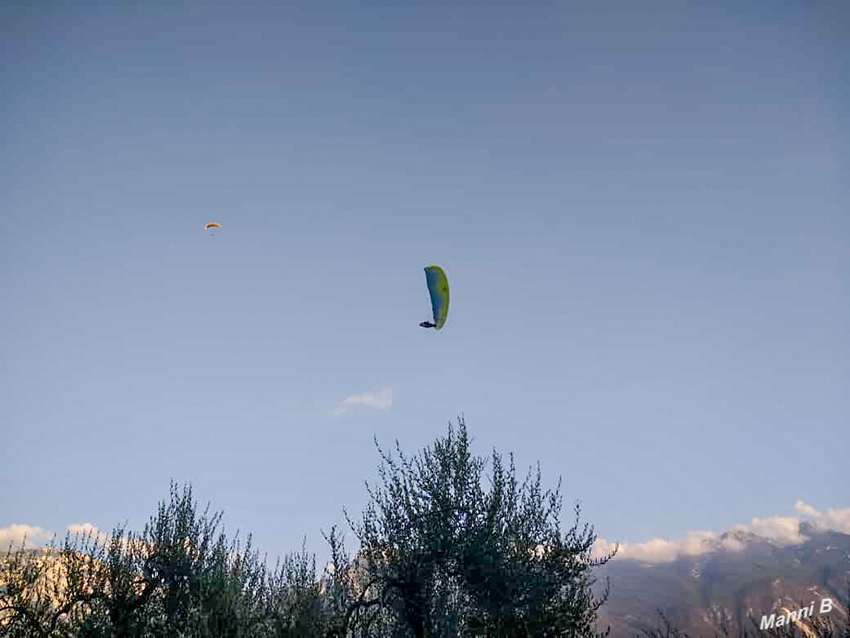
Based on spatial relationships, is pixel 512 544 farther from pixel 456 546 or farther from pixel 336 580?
pixel 336 580

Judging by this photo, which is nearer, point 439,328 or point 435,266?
point 439,328

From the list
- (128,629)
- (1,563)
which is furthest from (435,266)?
(1,563)

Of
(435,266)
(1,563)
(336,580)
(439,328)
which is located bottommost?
(336,580)

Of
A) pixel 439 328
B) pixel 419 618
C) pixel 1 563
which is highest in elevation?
pixel 439 328

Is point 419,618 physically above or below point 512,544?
below

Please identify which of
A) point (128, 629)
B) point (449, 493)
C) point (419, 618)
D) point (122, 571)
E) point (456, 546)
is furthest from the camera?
point (122, 571)

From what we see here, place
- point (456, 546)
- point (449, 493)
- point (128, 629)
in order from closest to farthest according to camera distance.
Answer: point (456, 546), point (449, 493), point (128, 629)

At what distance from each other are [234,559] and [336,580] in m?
9.75

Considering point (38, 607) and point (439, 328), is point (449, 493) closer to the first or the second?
point (439, 328)

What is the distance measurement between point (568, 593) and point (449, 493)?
512 centimetres

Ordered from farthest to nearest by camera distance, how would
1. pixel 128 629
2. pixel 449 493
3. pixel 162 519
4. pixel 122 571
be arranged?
1. pixel 162 519
2. pixel 122 571
3. pixel 128 629
4. pixel 449 493

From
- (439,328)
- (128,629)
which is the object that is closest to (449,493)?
(439,328)

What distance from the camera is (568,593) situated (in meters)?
20.5

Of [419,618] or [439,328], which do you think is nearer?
[419,618]
